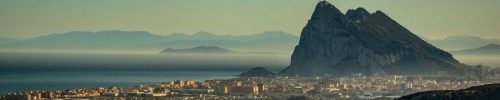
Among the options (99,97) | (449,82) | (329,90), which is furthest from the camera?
(449,82)

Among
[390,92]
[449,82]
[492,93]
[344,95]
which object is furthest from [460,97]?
[449,82]

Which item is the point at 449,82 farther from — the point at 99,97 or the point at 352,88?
the point at 99,97

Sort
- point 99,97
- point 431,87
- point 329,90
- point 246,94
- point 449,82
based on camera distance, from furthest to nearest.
Answer: point 449,82
point 431,87
point 329,90
point 246,94
point 99,97

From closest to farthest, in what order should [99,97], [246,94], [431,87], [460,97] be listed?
[460,97] < [99,97] < [246,94] < [431,87]

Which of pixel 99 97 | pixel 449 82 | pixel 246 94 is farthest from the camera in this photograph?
pixel 449 82

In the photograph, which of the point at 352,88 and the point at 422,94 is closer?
the point at 422,94

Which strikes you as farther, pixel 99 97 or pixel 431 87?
pixel 431 87

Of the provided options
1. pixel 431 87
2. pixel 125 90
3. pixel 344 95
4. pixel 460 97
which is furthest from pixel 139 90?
pixel 460 97

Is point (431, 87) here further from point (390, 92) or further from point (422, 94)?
point (422, 94)
